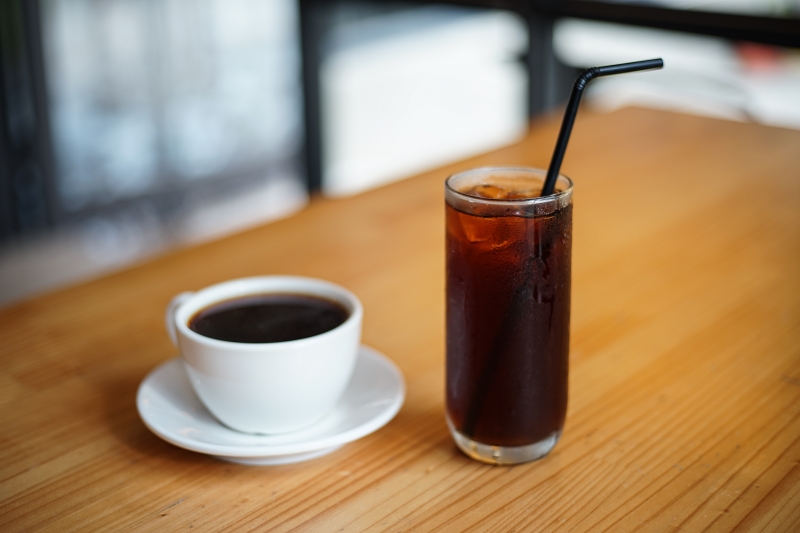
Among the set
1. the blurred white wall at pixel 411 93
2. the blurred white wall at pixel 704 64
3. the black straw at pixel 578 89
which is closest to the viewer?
the black straw at pixel 578 89

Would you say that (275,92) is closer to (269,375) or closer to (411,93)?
(411,93)

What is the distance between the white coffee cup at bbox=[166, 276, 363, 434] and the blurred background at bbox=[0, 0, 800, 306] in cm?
163

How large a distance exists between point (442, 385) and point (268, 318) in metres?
0.18

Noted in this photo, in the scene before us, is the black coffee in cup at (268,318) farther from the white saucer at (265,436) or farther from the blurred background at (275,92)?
the blurred background at (275,92)

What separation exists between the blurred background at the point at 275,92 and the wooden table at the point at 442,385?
117cm

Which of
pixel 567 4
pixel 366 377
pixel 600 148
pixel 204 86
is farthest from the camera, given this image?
pixel 204 86

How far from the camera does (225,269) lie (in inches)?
40.4

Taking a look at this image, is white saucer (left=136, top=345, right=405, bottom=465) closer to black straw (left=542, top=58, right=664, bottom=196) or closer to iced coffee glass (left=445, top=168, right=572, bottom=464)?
iced coffee glass (left=445, top=168, right=572, bottom=464)

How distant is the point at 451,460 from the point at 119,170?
2545mm

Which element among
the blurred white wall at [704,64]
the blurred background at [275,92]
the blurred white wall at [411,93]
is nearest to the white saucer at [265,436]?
the blurred background at [275,92]

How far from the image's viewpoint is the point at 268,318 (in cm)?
70

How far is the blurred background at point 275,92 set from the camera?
8.00 ft

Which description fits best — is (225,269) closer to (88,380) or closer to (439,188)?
(88,380)

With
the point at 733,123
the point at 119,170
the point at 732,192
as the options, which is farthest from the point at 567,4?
the point at 119,170
